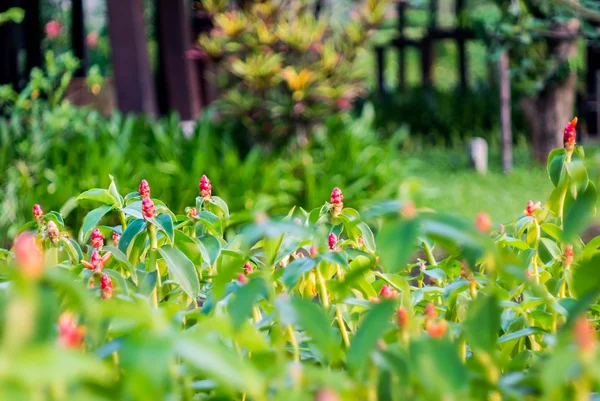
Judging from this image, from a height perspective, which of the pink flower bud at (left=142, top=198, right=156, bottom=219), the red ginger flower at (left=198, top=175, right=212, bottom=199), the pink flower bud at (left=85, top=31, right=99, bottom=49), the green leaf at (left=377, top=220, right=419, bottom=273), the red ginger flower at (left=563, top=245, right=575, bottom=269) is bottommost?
the pink flower bud at (left=85, top=31, right=99, bottom=49)

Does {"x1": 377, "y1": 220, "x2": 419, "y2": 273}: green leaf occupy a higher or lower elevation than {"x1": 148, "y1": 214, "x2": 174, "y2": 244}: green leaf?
higher

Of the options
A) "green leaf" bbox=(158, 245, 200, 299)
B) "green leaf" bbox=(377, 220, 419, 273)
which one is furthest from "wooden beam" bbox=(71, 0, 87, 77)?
"green leaf" bbox=(377, 220, 419, 273)

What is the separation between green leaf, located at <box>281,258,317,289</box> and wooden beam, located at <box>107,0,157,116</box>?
5268 mm

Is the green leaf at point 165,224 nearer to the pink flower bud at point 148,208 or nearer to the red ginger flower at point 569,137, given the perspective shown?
the pink flower bud at point 148,208

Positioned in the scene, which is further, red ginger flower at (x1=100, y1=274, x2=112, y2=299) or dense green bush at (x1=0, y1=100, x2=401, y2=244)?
dense green bush at (x1=0, y1=100, x2=401, y2=244)

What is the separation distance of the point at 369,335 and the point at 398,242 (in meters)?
0.10

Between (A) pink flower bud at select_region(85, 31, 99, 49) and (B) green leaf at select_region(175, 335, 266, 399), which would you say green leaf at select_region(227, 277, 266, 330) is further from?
(A) pink flower bud at select_region(85, 31, 99, 49)

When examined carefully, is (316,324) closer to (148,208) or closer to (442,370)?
(442,370)

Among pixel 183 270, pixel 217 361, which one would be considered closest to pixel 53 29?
pixel 183 270

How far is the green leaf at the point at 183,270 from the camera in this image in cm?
116

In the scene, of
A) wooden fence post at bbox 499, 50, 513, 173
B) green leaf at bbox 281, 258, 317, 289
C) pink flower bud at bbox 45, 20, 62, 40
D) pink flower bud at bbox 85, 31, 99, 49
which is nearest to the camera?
green leaf at bbox 281, 258, 317, 289

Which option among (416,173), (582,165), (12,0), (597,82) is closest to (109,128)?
(12,0)

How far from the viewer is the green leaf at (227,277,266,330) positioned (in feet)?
2.48

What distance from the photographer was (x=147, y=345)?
64 cm
